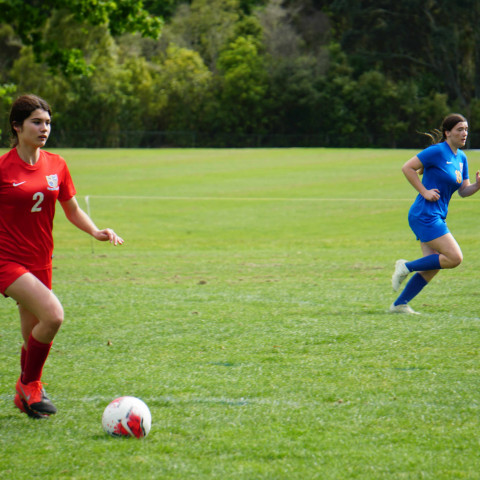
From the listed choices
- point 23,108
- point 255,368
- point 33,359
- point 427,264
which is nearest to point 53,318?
point 33,359

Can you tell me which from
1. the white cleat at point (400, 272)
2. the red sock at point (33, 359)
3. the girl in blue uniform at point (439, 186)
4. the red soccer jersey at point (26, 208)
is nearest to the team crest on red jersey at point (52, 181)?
the red soccer jersey at point (26, 208)

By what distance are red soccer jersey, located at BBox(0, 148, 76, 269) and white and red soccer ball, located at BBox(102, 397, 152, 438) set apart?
119cm

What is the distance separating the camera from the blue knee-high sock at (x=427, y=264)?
784 cm

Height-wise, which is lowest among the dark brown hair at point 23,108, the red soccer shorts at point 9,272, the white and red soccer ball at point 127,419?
the white and red soccer ball at point 127,419

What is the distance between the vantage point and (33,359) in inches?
198

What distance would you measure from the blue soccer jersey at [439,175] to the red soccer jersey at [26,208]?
13.9 feet

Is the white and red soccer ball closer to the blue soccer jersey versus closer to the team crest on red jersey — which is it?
the team crest on red jersey

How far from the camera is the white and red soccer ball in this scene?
14.7ft

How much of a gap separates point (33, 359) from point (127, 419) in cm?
97

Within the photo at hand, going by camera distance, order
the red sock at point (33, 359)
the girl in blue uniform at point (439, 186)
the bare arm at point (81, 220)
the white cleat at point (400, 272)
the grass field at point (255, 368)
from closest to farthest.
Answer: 1. the grass field at point (255, 368)
2. the red sock at point (33, 359)
3. the bare arm at point (81, 220)
4. the girl in blue uniform at point (439, 186)
5. the white cleat at point (400, 272)

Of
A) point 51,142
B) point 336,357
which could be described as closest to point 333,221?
point 336,357

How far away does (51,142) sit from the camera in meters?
64.4

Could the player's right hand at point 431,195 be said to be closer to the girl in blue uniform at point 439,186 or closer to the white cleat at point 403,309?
the girl in blue uniform at point 439,186

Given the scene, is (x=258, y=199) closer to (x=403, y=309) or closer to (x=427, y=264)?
(x=403, y=309)
